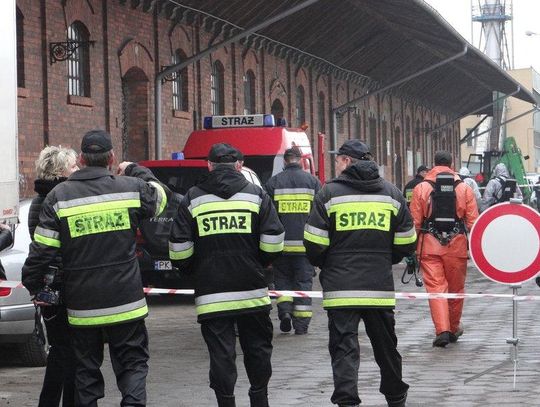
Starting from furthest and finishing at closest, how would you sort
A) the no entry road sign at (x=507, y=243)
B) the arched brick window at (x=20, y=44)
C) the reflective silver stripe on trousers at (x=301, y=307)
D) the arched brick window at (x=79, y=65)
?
the arched brick window at (x=79, y=65) < the arched brick window at (x=20, y=44) < the reflective silver stripe on trousers at (x=301, y=307) < the no entry road sign at (x=507, y=243)

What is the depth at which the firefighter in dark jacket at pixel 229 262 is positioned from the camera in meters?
8.48

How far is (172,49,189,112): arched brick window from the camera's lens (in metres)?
28.2

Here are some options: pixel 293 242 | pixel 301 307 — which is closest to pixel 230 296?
pixel 301 307

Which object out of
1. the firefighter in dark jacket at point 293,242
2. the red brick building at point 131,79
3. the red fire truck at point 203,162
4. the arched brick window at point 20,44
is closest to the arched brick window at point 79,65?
the red brick building at point 131,79

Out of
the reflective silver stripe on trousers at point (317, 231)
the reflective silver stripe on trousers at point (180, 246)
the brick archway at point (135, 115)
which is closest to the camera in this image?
the reflective silver stripe on trousers at point (180, 246)

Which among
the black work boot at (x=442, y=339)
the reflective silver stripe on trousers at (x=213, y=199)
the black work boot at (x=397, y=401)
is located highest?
the reflective silver stripe on trousers at (x=213, y=199)

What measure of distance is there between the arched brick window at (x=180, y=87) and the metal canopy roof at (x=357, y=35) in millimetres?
780

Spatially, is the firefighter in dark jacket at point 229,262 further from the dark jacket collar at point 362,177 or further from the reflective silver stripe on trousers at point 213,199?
the dark jacket collar at point 362,177

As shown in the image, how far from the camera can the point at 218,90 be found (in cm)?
3134

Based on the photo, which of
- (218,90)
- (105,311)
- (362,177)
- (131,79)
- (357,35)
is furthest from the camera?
(357,35)

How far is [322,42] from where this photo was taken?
37688 mm

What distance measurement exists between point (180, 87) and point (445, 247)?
16.2 metres

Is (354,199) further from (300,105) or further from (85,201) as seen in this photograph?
(300,105)

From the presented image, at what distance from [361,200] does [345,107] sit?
1262 inches
